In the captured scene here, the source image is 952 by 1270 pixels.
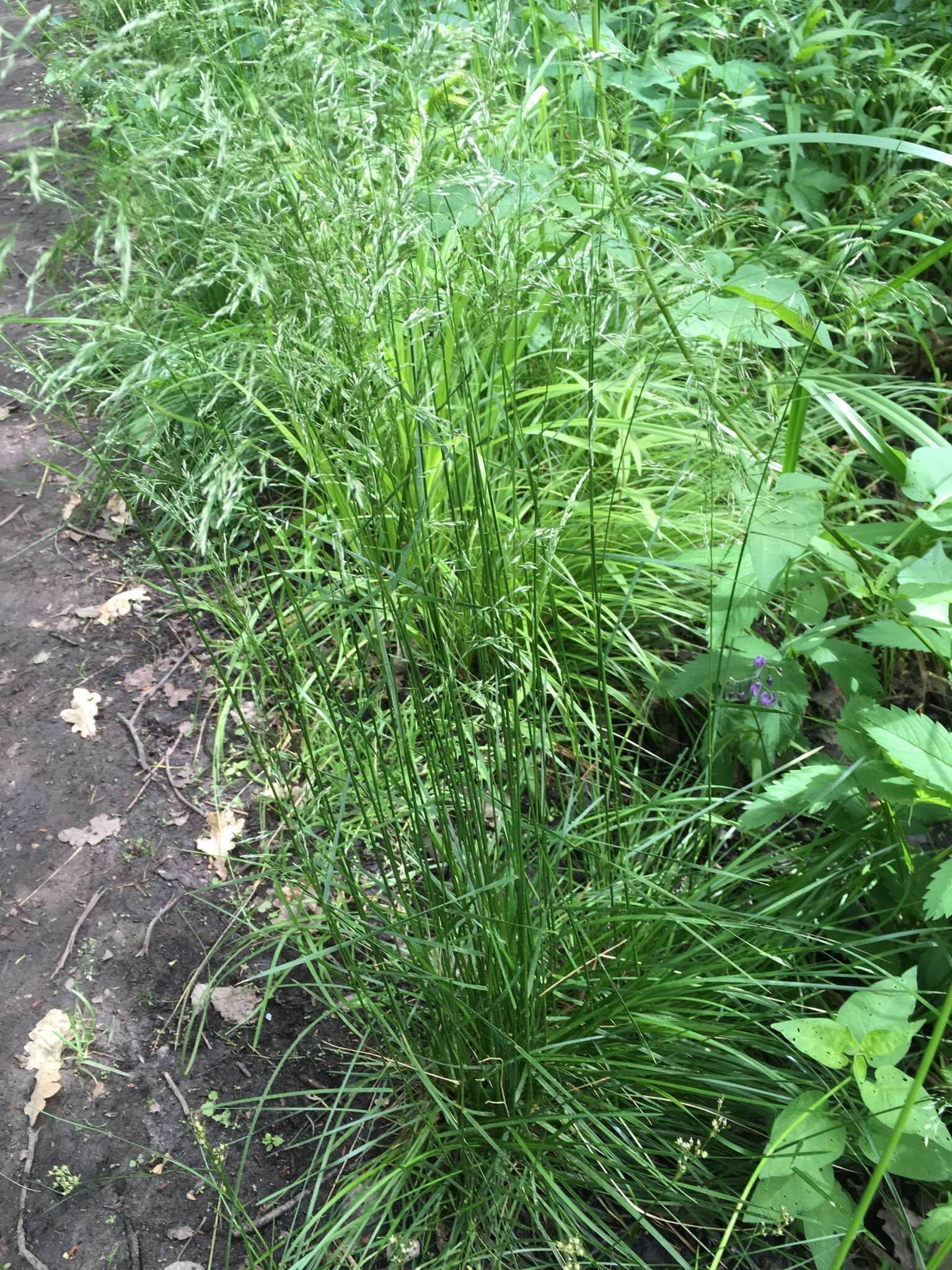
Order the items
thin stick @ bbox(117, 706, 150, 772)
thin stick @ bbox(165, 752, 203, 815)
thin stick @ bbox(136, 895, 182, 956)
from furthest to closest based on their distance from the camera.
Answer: thin stick @ bbox(117, 706, 150, 772) < thin stick @ bbox(165, 752, 203, 815) < thin stick @ bbox(136, 895, 182, 956)

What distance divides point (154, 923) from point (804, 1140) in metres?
1.39

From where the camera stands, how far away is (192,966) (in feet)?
6.32

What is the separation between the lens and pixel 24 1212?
1576 millimetres

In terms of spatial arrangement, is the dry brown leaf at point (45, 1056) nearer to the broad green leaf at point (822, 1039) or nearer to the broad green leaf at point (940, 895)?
the broad green leaf at point (822, 1039)

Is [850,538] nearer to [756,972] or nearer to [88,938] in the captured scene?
[756,972]

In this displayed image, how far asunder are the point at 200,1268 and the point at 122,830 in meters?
0.98

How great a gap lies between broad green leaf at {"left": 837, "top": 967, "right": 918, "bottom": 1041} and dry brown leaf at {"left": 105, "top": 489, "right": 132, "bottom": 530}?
2.52 metres

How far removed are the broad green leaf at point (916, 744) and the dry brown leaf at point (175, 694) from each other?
5.93 ft

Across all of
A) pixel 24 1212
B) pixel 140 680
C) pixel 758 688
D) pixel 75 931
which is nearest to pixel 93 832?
pixel 75 931

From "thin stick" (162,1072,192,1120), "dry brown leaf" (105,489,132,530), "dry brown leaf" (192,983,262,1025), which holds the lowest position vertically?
"dry brown leaf" (192,983,262,1025)

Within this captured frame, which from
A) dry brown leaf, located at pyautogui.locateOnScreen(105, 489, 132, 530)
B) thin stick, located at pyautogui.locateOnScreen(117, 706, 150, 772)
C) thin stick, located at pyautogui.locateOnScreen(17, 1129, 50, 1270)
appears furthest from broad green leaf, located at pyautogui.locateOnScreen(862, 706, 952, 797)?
dry brown leaf, located at pyautogui.locateOnScreen(105, 489, 132, 530)

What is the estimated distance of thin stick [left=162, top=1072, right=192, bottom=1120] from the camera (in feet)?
5.53

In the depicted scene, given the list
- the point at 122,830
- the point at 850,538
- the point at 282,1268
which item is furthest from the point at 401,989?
the point at 850,538

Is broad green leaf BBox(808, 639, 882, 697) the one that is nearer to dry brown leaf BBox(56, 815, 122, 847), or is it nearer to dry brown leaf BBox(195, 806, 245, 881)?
dry brown leaf BBox(195, 806, 245, 881)
